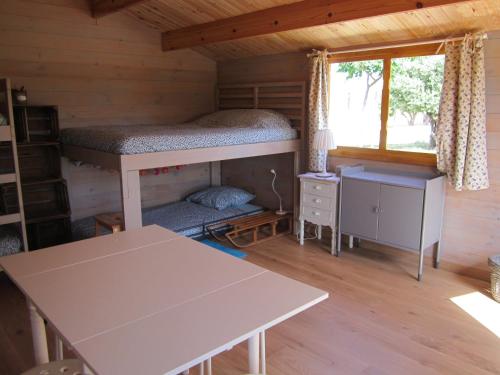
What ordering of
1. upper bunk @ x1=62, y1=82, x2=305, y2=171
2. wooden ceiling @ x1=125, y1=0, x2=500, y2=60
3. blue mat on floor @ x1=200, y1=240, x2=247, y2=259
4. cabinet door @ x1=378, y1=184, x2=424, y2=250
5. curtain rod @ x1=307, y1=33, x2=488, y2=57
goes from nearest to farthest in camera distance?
1. wooden ceiling @ x1=125, y1=0, x2=500, y2=60
2. upper bunk @ x1=62, y1=82, x2=305, y2=171
3. curtain rod @ x1=307, y1=33, x2=488, y2=57
4. cabinet door @ x1=378, y1=184, x2=424, y2=250
5. blue mat on floor @ x1=200, y1=240, x2=247, y2=259

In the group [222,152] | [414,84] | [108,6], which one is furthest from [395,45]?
[108,6]

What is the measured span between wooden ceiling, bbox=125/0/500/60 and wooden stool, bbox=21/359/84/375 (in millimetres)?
2834

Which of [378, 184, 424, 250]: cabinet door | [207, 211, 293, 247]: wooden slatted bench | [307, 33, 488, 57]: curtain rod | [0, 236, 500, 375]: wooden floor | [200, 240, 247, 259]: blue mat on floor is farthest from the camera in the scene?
[207, 211, 293, 247]: wooden slatted bench

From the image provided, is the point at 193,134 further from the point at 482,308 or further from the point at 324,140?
the point at 482,308

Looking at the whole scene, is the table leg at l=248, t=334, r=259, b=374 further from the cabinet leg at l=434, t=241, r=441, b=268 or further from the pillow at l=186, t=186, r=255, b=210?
the pillow at l=186, t=186, r=255, b=210

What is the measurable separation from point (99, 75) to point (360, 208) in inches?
111

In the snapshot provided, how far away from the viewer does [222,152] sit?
3666mm

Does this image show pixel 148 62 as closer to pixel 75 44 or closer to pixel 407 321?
pixel 75 44

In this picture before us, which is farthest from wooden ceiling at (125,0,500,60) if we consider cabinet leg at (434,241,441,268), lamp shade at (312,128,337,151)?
cabinet leg at (434,241,441,268)

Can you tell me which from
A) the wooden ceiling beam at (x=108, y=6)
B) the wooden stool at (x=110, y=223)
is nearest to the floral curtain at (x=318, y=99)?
the wooden ceiling beam at (x=108, y=6)

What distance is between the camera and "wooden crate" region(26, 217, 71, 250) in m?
3.80

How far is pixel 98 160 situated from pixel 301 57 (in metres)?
2.27

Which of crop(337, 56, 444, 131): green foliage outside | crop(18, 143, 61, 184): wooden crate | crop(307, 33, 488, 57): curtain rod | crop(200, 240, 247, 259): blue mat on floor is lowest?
crop(200, 240, 247, 259): blue mat on floor

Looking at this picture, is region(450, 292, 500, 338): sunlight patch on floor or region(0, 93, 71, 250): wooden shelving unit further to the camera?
region(0, 93, 71, 250): wooden shelving unit
